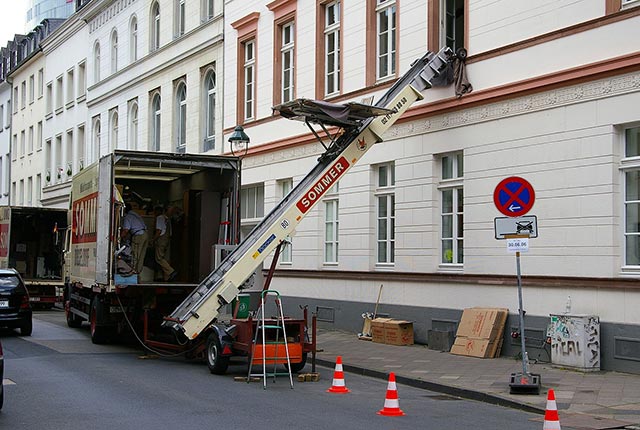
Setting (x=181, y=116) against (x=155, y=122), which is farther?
(x=155, y=122)

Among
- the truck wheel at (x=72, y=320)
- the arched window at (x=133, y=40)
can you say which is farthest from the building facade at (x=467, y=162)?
the arched window at (x=133, y=40)

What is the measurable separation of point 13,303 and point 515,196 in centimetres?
1181

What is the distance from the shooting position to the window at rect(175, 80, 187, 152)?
30.2 m

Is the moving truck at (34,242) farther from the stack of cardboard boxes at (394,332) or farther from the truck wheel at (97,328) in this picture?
the stack of cardboard boxes at (394,332)

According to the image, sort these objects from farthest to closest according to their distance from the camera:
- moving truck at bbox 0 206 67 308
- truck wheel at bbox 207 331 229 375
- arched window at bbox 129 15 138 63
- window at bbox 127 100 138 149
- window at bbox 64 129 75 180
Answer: window at bbox 64 129 75 180
window at bbox 127 100 138 149
arched window at bbox 129 15 138 63
moving truck at bbox 0 206 67 308
truck wheel at bbox 207 331 229 375

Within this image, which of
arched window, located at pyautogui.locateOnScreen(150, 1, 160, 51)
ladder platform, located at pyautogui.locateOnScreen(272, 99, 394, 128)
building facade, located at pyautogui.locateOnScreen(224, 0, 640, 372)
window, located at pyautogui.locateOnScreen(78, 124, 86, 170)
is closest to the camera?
building facade, located at pyautogui.locateOnScreen(224, 0, 640, 372)

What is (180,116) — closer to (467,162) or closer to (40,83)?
(467,162)

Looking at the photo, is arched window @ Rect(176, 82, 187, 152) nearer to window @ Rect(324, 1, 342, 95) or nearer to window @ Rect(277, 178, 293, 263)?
window @ Rect(277, 178, 293, 263)

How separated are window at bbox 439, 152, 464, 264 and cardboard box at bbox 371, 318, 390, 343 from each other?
181 centimetres

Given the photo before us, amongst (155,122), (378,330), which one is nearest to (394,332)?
(378,330)

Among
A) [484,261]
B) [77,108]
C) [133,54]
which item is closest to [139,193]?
[484,261]

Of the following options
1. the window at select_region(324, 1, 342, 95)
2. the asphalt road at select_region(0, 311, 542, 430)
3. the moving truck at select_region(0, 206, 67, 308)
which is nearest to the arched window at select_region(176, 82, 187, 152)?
the moving truck at select_region(0, 206, 67, 308)

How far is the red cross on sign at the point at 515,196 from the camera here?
1190 centimetres

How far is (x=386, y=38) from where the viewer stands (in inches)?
772
